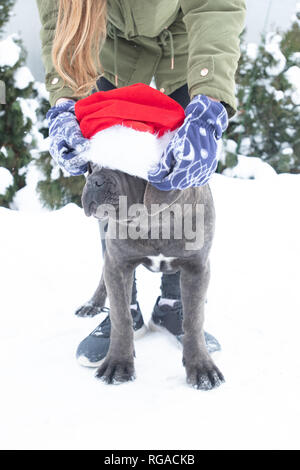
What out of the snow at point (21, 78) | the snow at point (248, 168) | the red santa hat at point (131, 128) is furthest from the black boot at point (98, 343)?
the snow at point (248, 168)

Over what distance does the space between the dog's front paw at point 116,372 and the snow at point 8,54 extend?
8.50 feet

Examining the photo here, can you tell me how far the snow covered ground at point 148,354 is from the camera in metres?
1.27

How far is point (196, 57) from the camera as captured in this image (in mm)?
1237

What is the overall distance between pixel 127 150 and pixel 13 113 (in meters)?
2.59

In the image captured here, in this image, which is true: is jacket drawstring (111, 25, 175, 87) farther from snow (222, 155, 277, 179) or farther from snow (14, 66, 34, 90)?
snow (222, 155, 277, 179)

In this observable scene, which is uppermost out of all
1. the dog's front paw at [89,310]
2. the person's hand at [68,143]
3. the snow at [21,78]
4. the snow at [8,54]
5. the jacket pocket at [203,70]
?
the snow at [8,54]

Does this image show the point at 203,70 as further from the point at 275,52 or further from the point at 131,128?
the point at 275,52

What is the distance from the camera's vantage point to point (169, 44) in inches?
61.1

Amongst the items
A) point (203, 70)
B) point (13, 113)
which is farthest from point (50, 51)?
point (13, 113)

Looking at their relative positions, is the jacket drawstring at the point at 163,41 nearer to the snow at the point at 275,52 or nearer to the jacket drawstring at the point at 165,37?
the jacket drawstring at the point at 165,37

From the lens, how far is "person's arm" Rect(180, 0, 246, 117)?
3.96 feet

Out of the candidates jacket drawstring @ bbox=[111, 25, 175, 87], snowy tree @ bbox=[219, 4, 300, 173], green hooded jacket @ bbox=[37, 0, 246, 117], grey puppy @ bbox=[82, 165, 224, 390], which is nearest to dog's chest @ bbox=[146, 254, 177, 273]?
grey puppy @ bbox=[82, 165, 224, 390]

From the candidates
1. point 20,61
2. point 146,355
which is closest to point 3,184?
point 20,61
